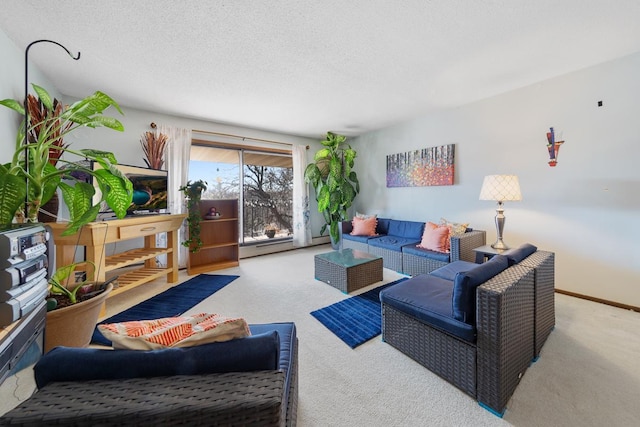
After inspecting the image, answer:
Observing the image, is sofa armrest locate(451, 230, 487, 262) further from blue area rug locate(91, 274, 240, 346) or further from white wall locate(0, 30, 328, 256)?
white wall locate(0, 30, 328, 256)

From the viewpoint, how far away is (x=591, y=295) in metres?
2.52

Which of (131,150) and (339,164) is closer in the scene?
(131,150)

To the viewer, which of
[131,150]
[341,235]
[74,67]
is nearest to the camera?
[74,67]

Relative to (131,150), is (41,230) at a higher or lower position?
lower

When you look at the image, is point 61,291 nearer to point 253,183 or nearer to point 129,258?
point 129,258

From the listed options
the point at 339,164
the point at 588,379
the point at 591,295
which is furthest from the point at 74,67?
the point at 591,295

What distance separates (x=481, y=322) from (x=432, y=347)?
1.32 feet

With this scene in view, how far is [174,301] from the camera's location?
2578 millimetres

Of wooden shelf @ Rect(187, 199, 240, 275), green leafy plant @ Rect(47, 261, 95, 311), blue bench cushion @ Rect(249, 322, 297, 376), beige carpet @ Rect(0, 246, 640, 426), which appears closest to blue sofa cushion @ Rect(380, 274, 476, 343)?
beige carpet @ Rect(0, 246, 640, 426)

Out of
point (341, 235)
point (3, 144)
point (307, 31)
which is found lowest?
point (341, 235)

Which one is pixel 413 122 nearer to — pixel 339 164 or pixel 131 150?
pixel 339 164

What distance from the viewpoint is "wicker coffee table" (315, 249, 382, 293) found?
8.93 feet

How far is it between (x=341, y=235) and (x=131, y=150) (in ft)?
11.1

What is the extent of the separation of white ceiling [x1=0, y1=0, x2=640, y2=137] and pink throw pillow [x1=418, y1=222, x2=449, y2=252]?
1.72m
